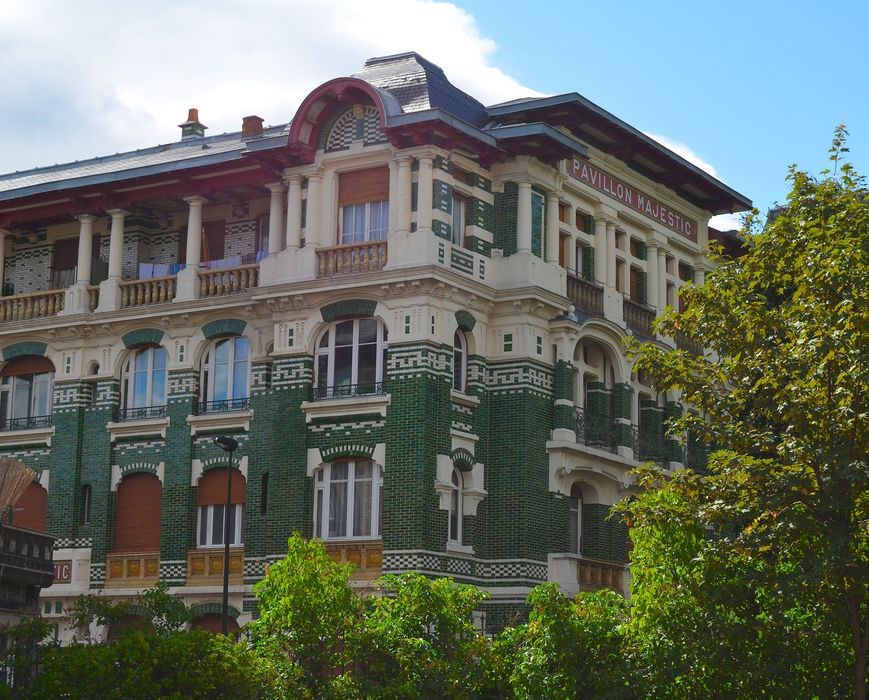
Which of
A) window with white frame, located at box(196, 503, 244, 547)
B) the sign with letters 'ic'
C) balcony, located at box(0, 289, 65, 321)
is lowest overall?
the sign with letters 'ic'

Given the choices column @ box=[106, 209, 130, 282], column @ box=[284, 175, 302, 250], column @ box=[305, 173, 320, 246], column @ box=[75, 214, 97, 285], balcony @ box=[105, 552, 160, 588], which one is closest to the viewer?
column @ box=[305, 173, 320, 246]

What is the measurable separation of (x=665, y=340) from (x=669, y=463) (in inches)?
149

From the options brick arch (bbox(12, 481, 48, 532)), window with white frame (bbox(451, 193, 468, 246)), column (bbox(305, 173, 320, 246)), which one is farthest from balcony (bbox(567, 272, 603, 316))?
brick arch (bbox(12, 481, 48, 532))

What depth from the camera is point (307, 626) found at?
29.7m

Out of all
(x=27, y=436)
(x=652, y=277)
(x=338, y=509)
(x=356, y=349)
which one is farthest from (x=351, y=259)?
(x=27, y=436)

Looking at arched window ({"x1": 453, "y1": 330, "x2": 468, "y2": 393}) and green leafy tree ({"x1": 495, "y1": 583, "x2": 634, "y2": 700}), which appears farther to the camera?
arched window ({"x1": 453, "y1": 330, "x2": 468, "y2": 393})

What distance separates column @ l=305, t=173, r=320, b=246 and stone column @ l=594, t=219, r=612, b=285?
8642mm

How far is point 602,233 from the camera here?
47.9 meters

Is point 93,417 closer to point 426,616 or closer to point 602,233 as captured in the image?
point 602,233

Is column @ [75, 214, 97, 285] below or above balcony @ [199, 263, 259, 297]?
above

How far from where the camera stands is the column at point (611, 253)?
158 feet

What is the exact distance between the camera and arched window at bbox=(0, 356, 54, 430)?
4850cm

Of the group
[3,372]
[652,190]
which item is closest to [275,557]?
[3,372]

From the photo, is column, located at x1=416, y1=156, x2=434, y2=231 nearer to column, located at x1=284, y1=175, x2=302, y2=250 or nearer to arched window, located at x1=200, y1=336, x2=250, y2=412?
column, located at x1=284, y1=175, x2=302, y2=250
